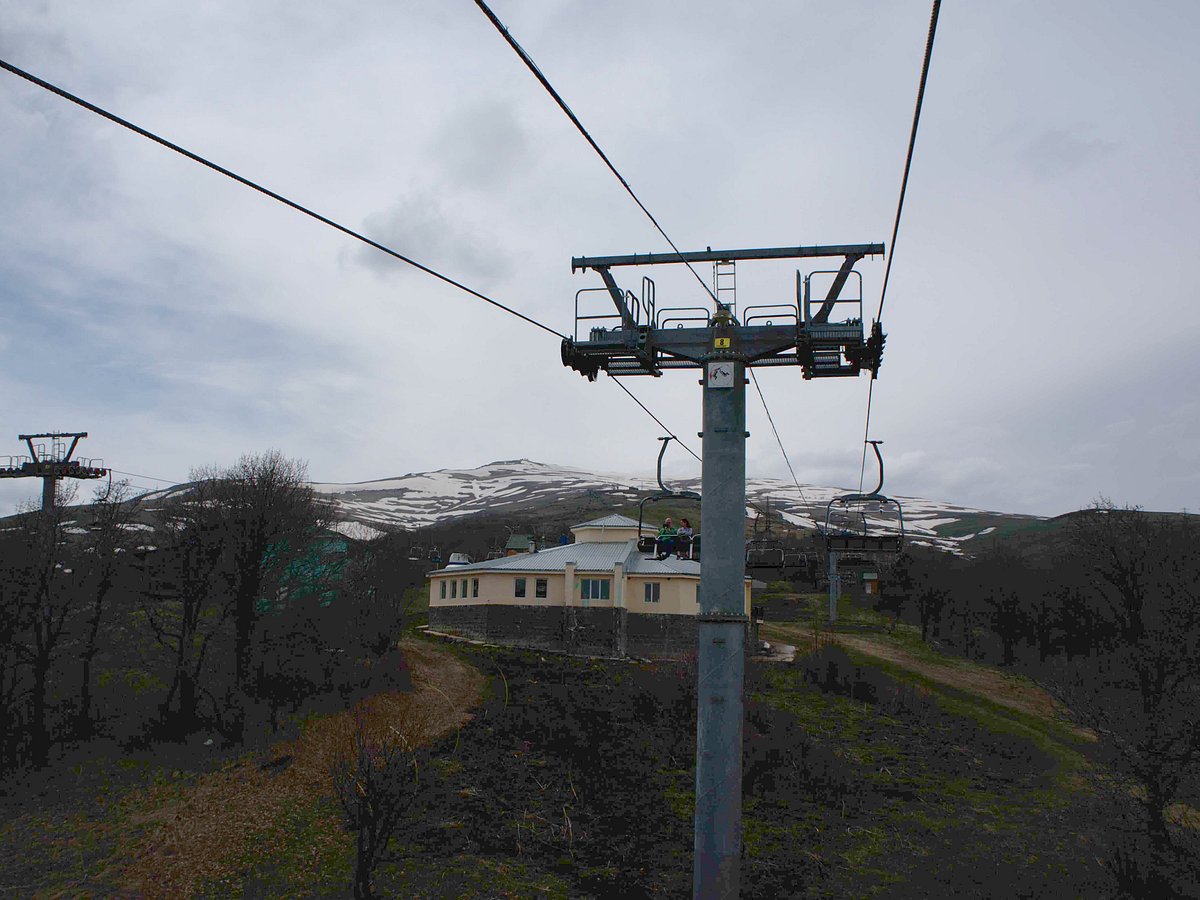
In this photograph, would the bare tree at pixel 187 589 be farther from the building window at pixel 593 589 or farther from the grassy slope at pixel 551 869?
the building window at pixel 593 589

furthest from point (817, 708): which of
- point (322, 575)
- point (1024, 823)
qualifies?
point (322, 575)

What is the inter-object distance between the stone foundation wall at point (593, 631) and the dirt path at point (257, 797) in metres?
12.1

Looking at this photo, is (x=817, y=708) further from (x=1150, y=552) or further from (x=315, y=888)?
(x=315, y=888)

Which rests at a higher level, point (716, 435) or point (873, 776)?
point (716, 435)

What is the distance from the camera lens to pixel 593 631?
167 ft

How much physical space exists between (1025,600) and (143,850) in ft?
221

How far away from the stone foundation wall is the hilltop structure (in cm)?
7

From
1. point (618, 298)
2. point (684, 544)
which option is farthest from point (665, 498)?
point (618, 298)

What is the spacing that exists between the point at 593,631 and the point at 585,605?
1873mm

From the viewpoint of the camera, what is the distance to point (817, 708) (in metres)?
40.4

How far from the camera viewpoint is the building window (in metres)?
51.7

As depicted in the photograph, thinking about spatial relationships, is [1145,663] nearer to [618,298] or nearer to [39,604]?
[618,298]

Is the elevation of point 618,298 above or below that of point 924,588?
above

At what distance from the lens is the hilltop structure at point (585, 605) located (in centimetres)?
5075
